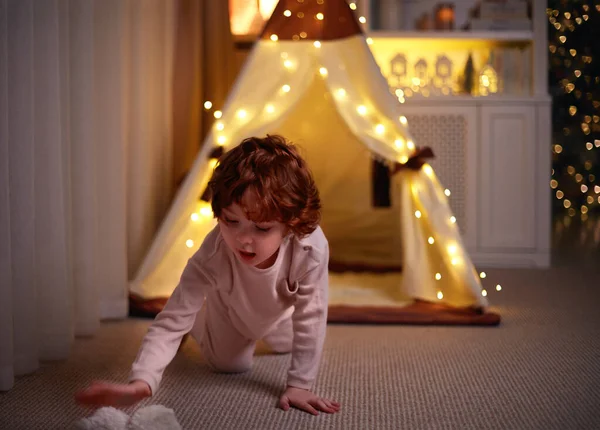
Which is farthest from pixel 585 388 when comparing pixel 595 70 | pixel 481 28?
pixel 595 70

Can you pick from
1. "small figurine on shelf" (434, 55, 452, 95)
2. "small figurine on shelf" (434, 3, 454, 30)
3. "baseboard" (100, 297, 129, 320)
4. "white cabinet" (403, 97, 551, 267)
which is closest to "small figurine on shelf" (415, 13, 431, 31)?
"small figurine on shelf" (434, 3, 454, 30)

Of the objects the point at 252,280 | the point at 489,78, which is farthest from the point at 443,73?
the point at 252,280

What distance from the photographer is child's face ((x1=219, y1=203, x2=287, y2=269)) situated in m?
1.33

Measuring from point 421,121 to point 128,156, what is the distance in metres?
1.40

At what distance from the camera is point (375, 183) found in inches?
127

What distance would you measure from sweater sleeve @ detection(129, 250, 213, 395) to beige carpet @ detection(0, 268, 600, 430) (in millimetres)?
119

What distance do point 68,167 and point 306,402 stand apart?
0.89 metres

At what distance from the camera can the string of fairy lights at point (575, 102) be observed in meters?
5.04

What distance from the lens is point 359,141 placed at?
101 inches

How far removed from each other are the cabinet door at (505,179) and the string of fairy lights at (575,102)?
5.99 feet

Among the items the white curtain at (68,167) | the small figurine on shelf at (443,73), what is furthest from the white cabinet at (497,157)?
the white curtain at (68,167)

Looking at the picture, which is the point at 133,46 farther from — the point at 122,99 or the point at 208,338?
the point at 208,338

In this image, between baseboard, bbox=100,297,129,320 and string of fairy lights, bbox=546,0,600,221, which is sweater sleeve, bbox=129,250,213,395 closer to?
baseboard, bbox=100,297,129,320

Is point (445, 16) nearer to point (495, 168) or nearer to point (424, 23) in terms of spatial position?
point (424, 23)
